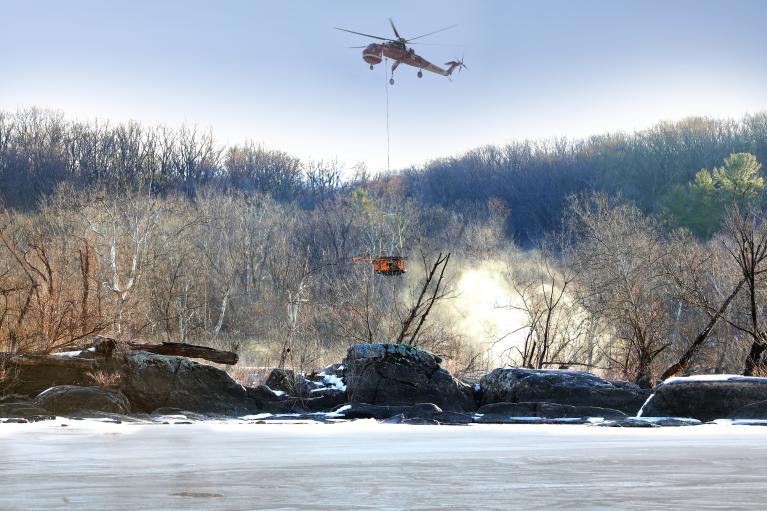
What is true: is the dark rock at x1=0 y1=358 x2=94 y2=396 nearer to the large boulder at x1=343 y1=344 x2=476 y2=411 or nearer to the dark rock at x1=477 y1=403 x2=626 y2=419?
the large boulder at x1=343 y1=344 x2=476 y2=411

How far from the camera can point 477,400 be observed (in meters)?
21.6

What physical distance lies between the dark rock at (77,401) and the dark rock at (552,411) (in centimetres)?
815

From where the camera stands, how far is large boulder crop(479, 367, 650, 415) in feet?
66.3

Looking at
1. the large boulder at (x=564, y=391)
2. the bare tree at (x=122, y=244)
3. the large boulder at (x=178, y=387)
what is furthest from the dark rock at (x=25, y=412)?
the bare tree at (x=122, y=244)

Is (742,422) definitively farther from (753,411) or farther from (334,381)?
(334,381)

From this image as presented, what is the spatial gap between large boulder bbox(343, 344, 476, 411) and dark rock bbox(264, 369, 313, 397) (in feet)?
4.75

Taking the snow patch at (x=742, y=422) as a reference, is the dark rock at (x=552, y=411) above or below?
below

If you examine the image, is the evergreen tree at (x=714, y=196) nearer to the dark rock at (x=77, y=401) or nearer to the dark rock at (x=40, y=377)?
the dark rock at (x=40, y=377)

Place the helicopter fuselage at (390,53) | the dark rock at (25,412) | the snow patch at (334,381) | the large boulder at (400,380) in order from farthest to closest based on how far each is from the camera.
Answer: the helicopter fuselage at (390,53)
the snow patch at (334,381)
the large boulder at (400,380)
the dark rock at (25,412)

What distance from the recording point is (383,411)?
19.1m

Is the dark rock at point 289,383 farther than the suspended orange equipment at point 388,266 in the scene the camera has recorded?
No

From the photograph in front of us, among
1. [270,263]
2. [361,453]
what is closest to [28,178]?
[270,263]

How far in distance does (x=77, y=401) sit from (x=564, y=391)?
10665mm

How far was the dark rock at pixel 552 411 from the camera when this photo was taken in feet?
61.1
